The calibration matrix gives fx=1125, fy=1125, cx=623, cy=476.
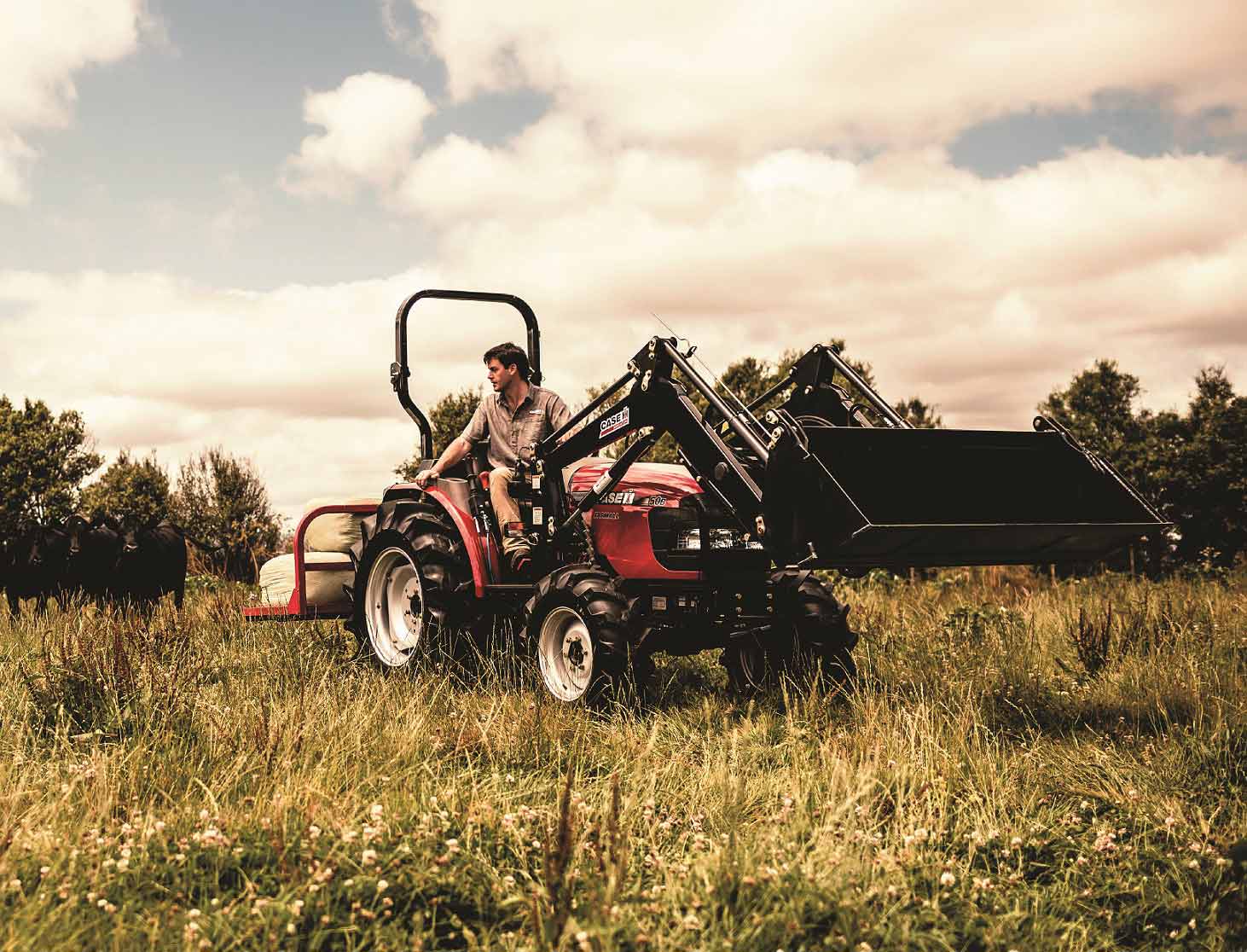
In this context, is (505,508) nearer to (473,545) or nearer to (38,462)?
(473,545)

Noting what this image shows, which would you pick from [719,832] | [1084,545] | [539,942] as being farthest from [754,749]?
[539,942]

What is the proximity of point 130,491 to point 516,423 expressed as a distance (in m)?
27.6

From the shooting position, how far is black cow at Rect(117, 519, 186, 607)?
11.2 meters

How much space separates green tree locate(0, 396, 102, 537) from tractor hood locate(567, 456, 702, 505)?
89.1ft

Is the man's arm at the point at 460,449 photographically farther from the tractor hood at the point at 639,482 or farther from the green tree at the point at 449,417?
the green tree at the point at 449,417

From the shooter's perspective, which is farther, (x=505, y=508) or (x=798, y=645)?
(x=505, y=508)

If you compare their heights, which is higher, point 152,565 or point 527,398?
point 527,398

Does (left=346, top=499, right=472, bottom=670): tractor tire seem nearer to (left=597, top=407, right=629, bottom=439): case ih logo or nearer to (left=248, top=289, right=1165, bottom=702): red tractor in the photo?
(left=248, top=289, right=1165, bottom=702): red tractor

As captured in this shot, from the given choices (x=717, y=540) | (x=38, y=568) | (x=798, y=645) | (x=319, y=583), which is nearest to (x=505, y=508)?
(x=717, y=540)

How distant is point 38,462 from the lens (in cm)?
3098

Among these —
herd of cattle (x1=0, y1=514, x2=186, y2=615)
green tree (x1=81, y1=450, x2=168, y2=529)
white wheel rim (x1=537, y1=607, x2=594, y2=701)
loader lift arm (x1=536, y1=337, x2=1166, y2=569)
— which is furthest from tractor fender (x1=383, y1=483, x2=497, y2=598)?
green tree (x1=81, y1=450, x2=168, y2=529)

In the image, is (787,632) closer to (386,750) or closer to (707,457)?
(707,457)

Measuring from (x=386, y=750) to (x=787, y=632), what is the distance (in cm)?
258

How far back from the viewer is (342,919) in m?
3.11
